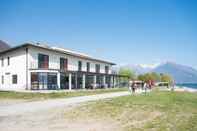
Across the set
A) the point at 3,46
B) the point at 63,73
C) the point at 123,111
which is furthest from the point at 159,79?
the point at 123,111

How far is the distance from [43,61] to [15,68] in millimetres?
4325

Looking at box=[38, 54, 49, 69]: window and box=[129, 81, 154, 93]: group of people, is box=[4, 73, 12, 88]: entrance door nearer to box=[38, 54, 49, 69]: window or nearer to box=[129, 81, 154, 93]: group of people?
box=[38, 54, 49, 69]: window

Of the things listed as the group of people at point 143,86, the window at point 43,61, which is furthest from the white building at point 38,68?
the group of people at point 143,86

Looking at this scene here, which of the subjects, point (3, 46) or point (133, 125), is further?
point (3, 46)

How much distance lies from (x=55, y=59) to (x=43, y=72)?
4571 millimetres

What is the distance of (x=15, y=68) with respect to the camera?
4000 centimetres

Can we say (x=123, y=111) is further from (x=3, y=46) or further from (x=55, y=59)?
(x=3, y=46)

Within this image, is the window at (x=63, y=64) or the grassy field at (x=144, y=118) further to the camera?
the window at (x=63, y=64)

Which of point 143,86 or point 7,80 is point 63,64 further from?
point 143,86

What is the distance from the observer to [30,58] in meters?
37.7

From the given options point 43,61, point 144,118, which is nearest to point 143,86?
point 43,61

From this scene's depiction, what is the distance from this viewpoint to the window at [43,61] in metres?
39.0

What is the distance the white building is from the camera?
37.8 m

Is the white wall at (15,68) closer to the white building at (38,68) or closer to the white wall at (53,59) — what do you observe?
the white building at (38,68)
